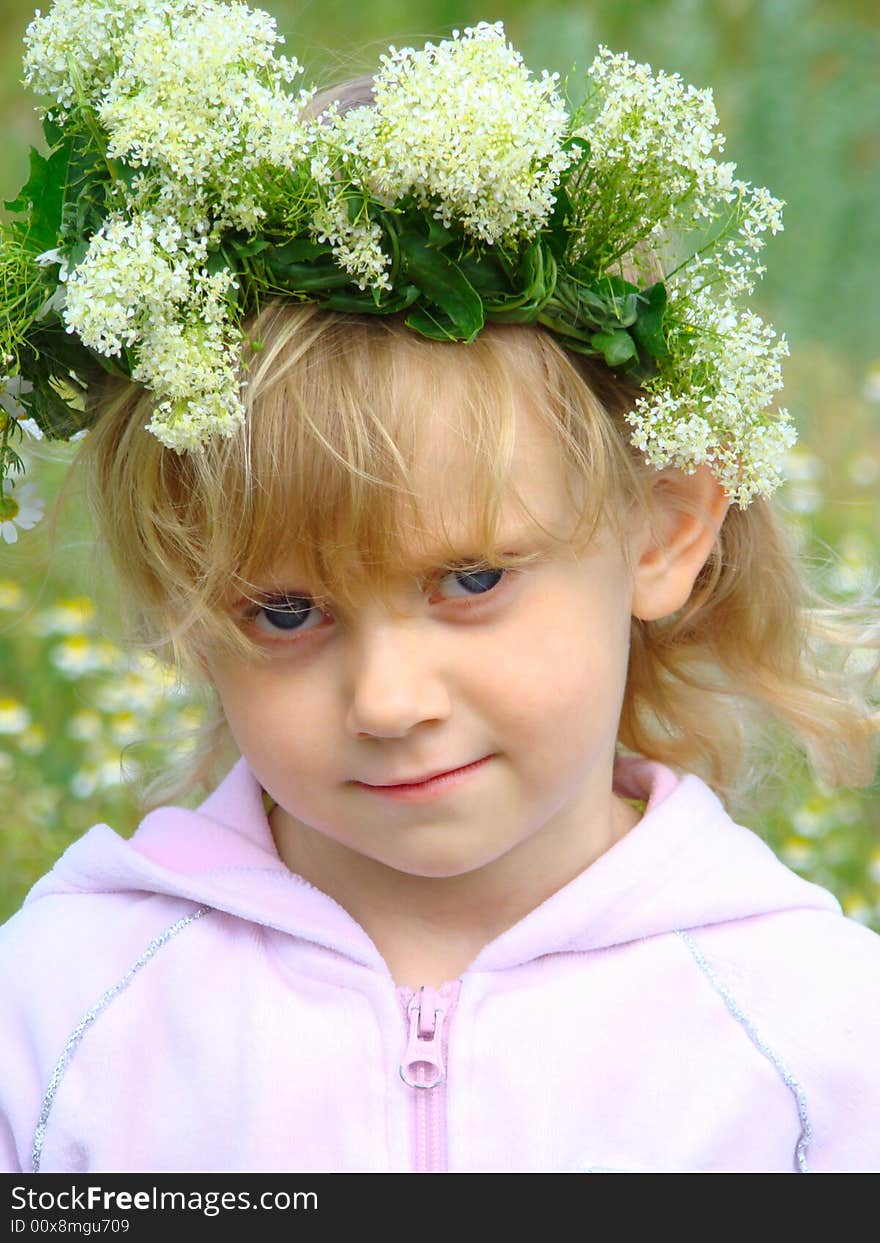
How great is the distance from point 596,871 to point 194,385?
885 millimetres

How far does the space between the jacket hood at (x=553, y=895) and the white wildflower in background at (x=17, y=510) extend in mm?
470

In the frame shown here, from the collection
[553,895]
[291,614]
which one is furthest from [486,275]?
[553,895]

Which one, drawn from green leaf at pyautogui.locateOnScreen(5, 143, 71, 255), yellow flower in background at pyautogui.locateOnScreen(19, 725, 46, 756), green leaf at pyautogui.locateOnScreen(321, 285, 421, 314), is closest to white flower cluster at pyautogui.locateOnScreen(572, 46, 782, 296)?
green leaf at pyautogui.locateOnScreen(321, 285, 421, 314)

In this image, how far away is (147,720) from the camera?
371cm

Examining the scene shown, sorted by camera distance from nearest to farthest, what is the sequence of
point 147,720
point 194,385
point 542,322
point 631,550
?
point 194,385 < point 542,322 < point 631,550 < point 147,720

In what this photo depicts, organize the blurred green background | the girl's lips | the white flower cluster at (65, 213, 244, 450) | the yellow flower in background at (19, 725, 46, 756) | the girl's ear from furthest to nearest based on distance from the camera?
the yellow flower in background at (19, 725, 46, 756) → the blurred green background → the girl's ear → the girl's lips → the white flower cluster at (65, 213, 244, 450)

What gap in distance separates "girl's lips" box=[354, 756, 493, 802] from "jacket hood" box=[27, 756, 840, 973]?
286 mm

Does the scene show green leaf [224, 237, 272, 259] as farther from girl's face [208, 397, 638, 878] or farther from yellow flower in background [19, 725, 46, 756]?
yellow flower in background [19, 725, 46, 756]

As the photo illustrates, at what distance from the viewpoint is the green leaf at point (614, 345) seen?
195cm

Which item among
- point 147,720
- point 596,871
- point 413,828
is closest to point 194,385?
point 413,828

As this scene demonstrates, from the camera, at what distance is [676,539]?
2215mm

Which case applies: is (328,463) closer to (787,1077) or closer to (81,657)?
(787,1077)

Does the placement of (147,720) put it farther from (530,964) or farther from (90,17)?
(90,17)

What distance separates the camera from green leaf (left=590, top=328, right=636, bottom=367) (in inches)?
76.8
